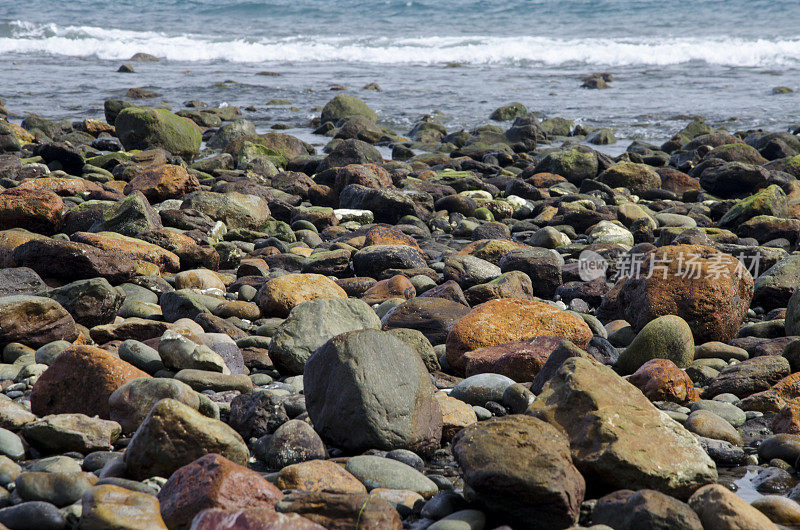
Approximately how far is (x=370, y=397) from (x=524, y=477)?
845 millimetres

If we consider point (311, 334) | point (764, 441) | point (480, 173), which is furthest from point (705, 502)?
point (480, 173)

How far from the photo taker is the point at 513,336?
4402 millimetres

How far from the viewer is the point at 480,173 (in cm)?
1105

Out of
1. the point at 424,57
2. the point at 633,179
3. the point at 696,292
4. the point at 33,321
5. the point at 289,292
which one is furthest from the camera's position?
the point at 424,57

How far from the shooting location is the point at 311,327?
14.0ft

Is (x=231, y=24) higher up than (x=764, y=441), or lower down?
higher up

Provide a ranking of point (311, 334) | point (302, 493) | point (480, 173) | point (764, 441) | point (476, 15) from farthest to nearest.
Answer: point (476, 15) < point (480, 173) < point (311, 334) < point (764, 441) < point (302, 493)

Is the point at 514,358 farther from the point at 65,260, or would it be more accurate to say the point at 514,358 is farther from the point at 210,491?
the point at 65,260

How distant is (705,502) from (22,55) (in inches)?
1277

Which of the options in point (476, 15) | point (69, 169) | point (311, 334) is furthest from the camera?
point (476, 15)

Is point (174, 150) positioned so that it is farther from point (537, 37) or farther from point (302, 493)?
point (537, 37)

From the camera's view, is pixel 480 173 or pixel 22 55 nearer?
pixel 480 173

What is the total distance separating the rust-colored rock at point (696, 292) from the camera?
4.86 m

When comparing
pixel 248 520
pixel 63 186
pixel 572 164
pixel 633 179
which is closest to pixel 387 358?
pixel 248 520
